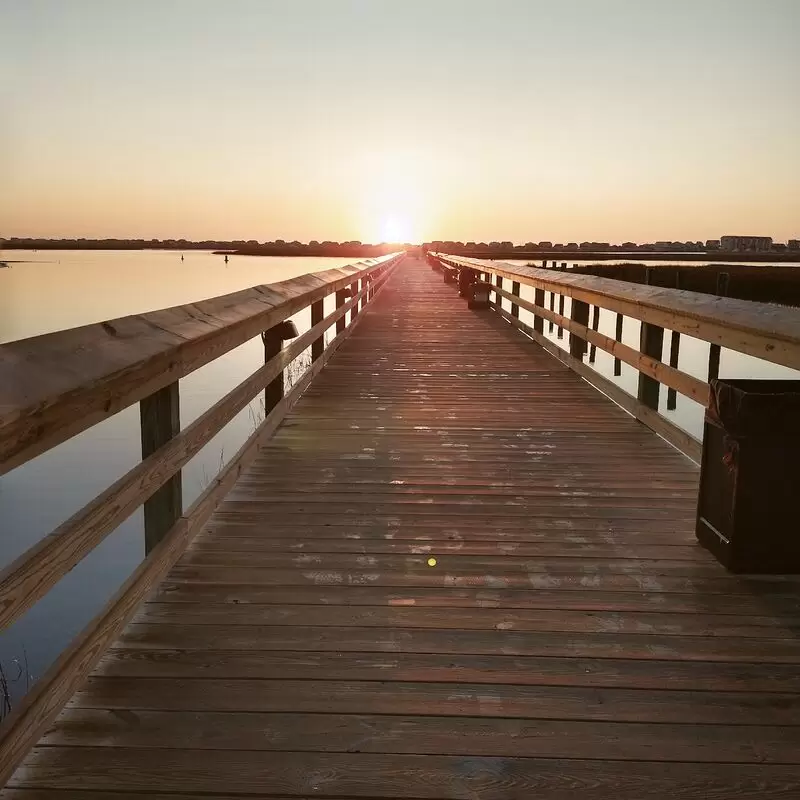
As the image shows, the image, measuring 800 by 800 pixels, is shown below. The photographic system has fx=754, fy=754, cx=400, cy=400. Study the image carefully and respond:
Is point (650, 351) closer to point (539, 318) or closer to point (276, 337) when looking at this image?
point (276, 337)

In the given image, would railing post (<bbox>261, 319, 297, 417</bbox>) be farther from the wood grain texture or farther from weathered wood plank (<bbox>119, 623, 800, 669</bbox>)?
weathered wood plank (<bbox>119, 623, 800, 669</bbox>)

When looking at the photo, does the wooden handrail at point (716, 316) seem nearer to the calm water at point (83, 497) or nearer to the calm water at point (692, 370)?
the calm water at point (83, 497)

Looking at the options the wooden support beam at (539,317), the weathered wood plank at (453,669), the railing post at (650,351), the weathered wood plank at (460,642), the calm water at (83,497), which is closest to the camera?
the weathered wood plank at (453,669)

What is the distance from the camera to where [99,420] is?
1.98 m

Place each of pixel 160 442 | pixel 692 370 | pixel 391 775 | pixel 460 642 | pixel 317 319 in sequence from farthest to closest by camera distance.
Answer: pixel 692 370 < pixel 317 319 < pixel 160 442 < pixel 460 642 < pixel 391 775

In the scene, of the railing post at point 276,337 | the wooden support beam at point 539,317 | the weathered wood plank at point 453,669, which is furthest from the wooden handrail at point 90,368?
the wooden support beam at point 539,317

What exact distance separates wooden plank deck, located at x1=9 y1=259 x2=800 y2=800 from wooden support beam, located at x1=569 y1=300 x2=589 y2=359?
3.46m

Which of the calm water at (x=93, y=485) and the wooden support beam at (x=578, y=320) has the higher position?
the wooden support beam at (x=578, y=320)

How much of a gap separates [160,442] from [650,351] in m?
3.79

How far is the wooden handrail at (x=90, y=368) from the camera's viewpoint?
4.94ft

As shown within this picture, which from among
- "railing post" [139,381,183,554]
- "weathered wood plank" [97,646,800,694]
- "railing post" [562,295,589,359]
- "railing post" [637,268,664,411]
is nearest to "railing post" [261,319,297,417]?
"railing post" [139,381,183,554]

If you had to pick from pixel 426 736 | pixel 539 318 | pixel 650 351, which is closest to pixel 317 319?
pixel 650 351

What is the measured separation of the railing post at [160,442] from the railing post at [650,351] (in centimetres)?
341

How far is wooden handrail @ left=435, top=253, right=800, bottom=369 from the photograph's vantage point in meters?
2.77
